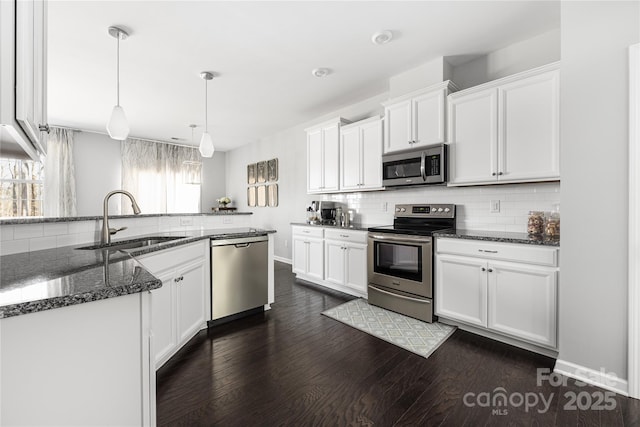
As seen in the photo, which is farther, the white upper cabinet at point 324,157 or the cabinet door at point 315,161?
the cabinet door at point 315,161

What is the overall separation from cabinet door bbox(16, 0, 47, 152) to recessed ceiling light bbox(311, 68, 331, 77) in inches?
97.0

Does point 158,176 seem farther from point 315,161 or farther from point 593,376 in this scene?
point 593,376

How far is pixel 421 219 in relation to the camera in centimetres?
334

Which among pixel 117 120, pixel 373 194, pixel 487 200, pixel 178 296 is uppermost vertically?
pixel 117 120

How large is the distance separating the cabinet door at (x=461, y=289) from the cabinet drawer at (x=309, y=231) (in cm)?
171

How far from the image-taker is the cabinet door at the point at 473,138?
8.48ft

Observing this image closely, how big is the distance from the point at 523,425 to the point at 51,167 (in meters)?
7.46

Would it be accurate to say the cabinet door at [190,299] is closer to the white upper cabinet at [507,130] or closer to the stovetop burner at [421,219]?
the stovetop burner at [421,219]

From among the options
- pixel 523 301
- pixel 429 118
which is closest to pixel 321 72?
pixel 429 118

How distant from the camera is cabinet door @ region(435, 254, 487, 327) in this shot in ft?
7.93

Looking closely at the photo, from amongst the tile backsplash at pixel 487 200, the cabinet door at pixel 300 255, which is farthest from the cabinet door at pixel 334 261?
the tile backsplash at pixel 487 200

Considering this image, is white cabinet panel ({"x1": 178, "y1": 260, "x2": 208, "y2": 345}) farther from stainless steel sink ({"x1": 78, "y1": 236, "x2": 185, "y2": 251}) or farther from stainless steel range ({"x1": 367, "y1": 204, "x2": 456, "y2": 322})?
stainless steel range ({"x1": 367, "y1": 204, "x2": 456, "y2": 322})

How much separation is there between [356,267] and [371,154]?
144cm

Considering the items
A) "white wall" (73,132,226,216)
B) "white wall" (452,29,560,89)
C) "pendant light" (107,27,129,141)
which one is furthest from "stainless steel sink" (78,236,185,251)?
"white wall" (73,132,226,216)
